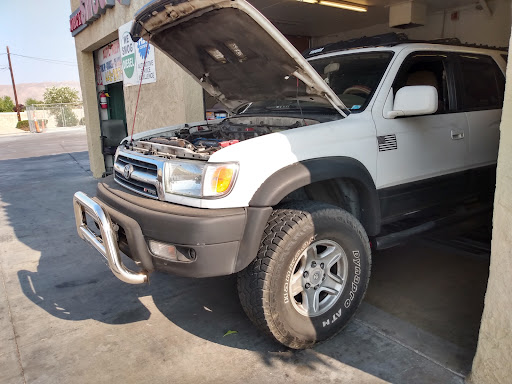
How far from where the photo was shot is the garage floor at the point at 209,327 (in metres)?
2.67

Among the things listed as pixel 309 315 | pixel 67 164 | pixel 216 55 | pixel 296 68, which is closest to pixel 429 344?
pixel 309 315

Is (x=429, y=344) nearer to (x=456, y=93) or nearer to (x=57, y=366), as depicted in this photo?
(x=456, y=93)

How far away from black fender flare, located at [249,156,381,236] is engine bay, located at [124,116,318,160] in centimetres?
47

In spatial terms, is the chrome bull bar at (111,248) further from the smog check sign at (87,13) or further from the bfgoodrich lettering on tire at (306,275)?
the smog check sign at (87,13)

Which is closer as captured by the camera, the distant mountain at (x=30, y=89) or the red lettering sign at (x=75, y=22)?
the red lettering sign at (x=75, y=22)

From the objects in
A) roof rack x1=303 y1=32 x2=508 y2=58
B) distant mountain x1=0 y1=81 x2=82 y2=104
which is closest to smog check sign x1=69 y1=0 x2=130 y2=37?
roof rack x1=303 y1=32 x2=508 y2=58

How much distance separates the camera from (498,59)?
437 cm

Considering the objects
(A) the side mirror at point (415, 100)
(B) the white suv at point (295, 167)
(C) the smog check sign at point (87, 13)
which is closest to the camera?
(B) the white suv at point (295, 167)

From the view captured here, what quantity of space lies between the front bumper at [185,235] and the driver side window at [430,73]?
1970 mm

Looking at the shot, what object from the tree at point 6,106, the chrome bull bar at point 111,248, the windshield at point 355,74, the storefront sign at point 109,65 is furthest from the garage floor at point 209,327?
the tree at point 6,106

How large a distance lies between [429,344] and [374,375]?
1.81 feet

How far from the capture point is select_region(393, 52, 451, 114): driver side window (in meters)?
3.55

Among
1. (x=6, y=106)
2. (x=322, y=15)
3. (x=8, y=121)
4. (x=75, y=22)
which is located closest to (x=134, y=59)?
(x=322, y=15)

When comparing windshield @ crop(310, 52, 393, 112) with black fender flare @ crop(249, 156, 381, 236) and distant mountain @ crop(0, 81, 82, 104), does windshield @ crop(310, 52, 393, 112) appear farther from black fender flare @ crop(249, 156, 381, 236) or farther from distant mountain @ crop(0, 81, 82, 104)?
distant mountain @ crop(0, 81, 82, 104)
